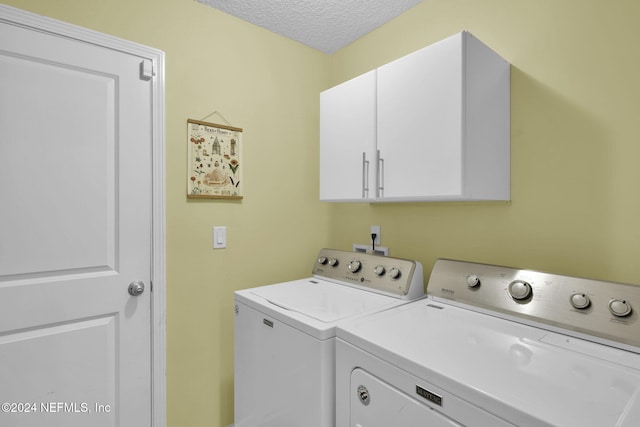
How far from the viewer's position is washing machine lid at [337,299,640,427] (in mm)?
720

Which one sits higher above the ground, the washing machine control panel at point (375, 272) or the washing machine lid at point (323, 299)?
the washing machine control panel at point (375, 272)

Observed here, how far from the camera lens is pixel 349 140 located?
172 cm

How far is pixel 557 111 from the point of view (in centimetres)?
136

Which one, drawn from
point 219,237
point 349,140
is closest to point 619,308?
point 349,140

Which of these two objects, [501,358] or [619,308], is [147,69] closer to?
[501,358]

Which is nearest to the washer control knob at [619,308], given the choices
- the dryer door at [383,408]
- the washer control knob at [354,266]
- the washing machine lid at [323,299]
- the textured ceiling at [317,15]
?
the dryer door at [383,408]

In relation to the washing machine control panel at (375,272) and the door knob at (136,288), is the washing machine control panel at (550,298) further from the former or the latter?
the door knob at (136,288)

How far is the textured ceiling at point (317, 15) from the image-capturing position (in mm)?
1807

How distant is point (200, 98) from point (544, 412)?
1.90 m

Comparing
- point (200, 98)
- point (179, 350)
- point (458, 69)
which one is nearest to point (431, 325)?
point (458, 69)

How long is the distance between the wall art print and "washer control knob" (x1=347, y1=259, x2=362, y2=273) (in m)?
0.76

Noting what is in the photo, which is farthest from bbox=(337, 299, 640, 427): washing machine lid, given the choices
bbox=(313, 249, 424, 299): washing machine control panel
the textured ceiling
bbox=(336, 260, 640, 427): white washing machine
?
the textured ceiling

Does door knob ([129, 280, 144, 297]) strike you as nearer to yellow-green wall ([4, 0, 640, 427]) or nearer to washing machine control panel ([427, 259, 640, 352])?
yellow-green wall ([4, 0, 640, 427])

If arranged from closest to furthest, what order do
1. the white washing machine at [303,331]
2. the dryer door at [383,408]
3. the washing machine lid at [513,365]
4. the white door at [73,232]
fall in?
1. the washing machine lid at [513,365]
2. the dryer door at [383,408]
3. the white washing machine at [303,331]
4. the white door at [73,232]
